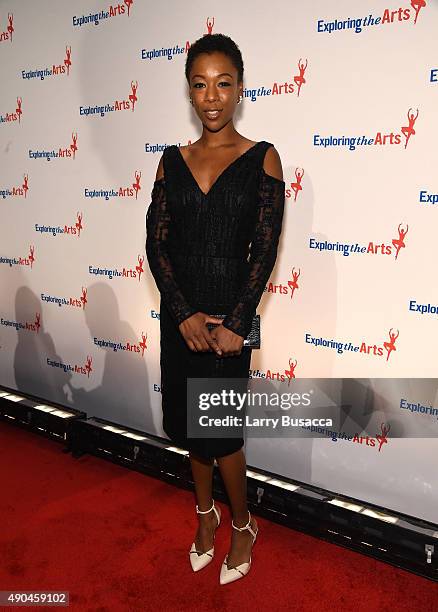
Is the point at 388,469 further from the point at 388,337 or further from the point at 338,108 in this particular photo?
the point at 338,108

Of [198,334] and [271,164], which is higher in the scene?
[271,164]

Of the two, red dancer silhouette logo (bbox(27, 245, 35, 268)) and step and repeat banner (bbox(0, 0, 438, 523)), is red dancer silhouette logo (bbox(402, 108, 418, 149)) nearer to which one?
step and repeat banner (bbox(0, 0, 438, 523))

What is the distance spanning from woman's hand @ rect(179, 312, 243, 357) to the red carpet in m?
0.86

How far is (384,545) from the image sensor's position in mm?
2113

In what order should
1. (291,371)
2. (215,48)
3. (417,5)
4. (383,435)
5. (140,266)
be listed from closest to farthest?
(215,48) < (417,5) < (383,435) < (291,371) < (140,266)

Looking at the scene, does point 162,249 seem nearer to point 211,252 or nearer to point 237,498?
point 211,252

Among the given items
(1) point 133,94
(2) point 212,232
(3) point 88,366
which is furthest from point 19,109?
(2) point 212,232

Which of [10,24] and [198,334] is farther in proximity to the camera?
[10,24]

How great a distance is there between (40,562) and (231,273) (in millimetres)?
1283

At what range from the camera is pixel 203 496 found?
2.15 meters

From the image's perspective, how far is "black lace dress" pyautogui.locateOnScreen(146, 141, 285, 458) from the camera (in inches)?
70.3

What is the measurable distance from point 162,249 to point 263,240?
34 centimetres

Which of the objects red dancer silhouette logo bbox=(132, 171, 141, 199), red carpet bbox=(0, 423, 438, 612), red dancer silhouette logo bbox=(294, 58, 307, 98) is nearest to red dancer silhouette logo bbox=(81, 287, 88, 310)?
red dancer silhouette logo bbox=(132, 171, 141, 199)

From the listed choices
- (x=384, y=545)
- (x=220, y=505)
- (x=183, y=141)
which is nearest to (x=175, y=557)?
(x=220, y=505)
